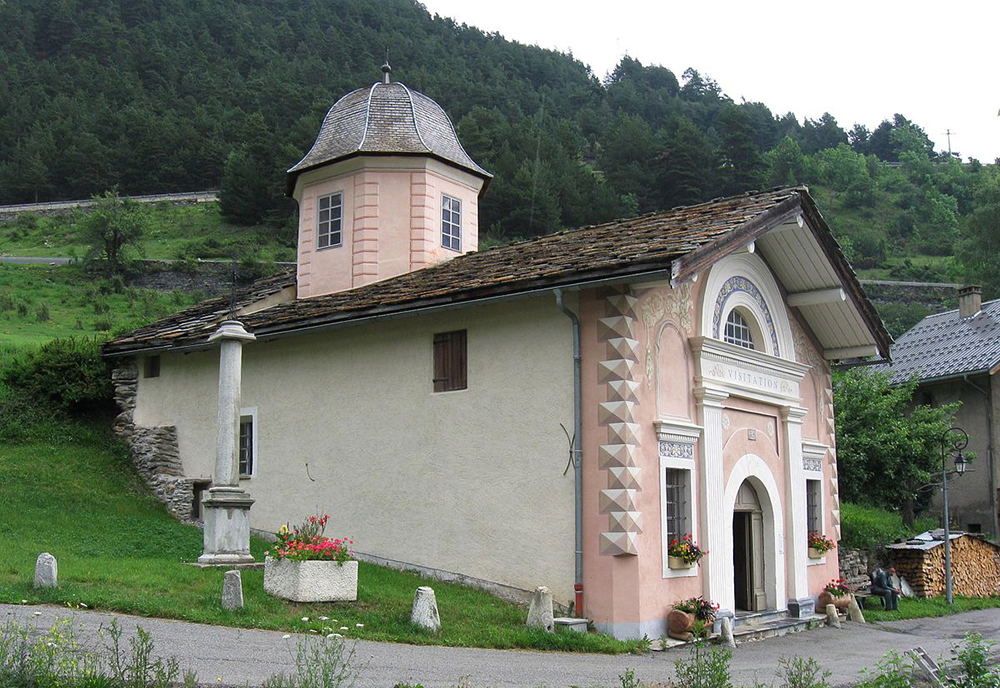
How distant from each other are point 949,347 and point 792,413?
19.0 m

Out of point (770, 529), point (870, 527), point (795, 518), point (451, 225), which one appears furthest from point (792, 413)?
point (451, 225)

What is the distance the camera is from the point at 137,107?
286 feet

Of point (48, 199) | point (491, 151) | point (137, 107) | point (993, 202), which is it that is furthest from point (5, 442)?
point (137, 107)

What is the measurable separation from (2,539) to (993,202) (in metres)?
46.2

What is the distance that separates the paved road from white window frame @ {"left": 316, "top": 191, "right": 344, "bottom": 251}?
1157 cm

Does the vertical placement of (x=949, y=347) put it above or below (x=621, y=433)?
above

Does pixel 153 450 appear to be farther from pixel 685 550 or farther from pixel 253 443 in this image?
pixel 685 550

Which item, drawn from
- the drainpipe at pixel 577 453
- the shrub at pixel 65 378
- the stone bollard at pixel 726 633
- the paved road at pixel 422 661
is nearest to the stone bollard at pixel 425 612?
the paved road at pixel 422 661

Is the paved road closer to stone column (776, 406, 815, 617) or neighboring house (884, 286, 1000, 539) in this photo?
stone column (776, 406, 815, 617)

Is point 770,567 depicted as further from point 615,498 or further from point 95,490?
point 95,490

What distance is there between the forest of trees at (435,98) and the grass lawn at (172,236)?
2281 mm

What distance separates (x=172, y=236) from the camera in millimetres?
67000

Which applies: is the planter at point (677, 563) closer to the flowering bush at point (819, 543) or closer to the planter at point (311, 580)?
the planter at point (311, 580)

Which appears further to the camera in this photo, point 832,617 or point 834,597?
point 834,597
